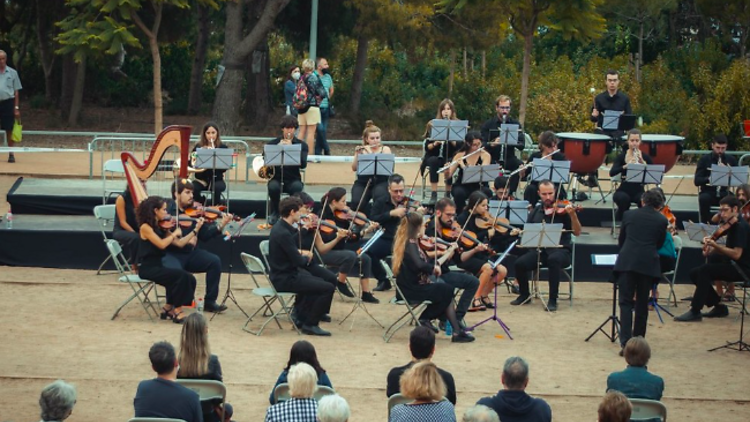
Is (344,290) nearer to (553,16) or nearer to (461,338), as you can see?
(461,338)

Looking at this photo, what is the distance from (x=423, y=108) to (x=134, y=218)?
1642 centimetres

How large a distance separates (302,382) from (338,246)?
6.20 m

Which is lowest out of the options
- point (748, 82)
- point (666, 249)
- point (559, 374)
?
point (559, 374)

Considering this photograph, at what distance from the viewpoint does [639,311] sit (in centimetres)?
1167

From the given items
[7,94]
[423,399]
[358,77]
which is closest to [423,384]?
[423,399]

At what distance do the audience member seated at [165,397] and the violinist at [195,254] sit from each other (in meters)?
4.74

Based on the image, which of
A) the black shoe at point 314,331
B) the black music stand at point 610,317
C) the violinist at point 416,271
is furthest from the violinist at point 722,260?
the black shoe at point 314,331

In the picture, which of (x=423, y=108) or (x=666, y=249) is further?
(x=423, y=108)

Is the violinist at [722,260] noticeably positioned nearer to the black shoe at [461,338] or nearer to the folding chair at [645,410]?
Answer: the black shoe at [461,338]

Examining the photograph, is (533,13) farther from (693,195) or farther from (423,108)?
(423,108)

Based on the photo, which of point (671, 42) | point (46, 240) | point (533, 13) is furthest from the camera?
point (671, 42)

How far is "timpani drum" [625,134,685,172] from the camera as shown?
16219 mm

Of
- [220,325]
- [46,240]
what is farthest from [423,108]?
[220,325]

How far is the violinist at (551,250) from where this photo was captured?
1359 centimetres
